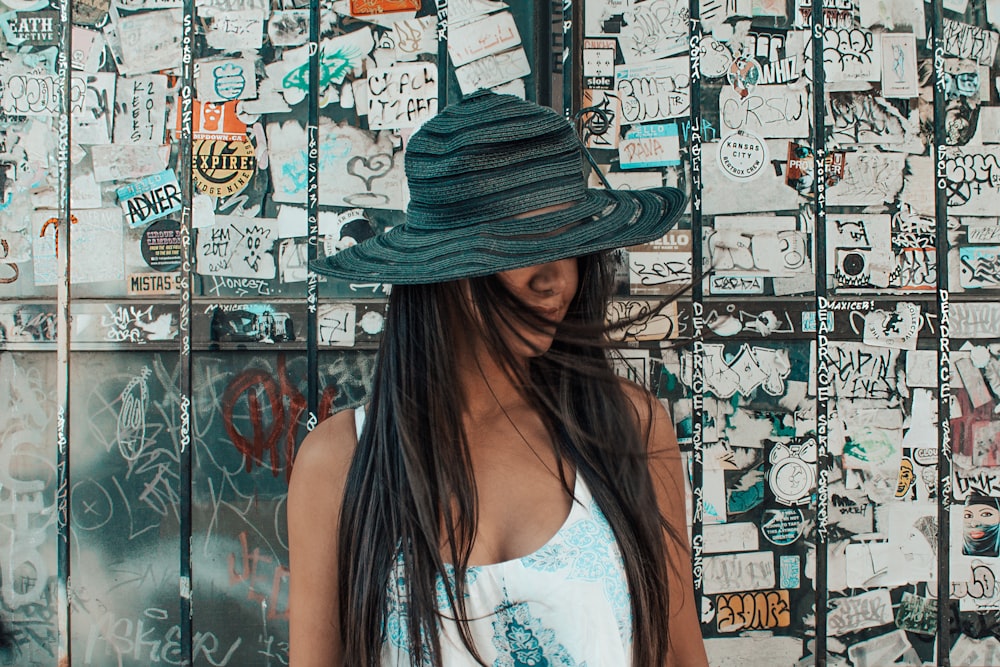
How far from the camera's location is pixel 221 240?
2.26 meters

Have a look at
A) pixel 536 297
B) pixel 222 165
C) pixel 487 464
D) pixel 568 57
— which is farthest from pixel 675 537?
pixel 222 165

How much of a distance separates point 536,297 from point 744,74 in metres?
1.36

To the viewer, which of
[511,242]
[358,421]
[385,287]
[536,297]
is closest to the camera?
[511,242]

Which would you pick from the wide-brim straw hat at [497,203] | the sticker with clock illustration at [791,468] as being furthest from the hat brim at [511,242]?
the sticker with clock illustration at [791,468]

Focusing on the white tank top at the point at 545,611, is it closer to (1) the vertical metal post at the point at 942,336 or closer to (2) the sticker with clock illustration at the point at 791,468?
(2) the sticker with clock illustration at the point at 791,468

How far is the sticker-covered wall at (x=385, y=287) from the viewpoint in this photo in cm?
224

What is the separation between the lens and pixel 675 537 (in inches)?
58.9

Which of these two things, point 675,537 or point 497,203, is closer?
point 497,203

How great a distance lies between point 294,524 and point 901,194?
80.6 inches

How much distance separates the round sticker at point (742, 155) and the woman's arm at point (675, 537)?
1.04 m

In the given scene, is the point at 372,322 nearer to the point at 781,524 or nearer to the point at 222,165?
the point at 222,165

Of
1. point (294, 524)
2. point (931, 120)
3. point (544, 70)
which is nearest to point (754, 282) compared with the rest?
point (931, 120)

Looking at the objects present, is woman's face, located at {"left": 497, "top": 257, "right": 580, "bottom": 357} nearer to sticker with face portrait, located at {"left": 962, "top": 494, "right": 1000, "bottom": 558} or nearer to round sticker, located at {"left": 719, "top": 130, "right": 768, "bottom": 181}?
round sticker, located at {"left": 719, "top": 130, "right": 768, "bottom": 181}

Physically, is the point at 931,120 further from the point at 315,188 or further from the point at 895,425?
the point at 315,188
